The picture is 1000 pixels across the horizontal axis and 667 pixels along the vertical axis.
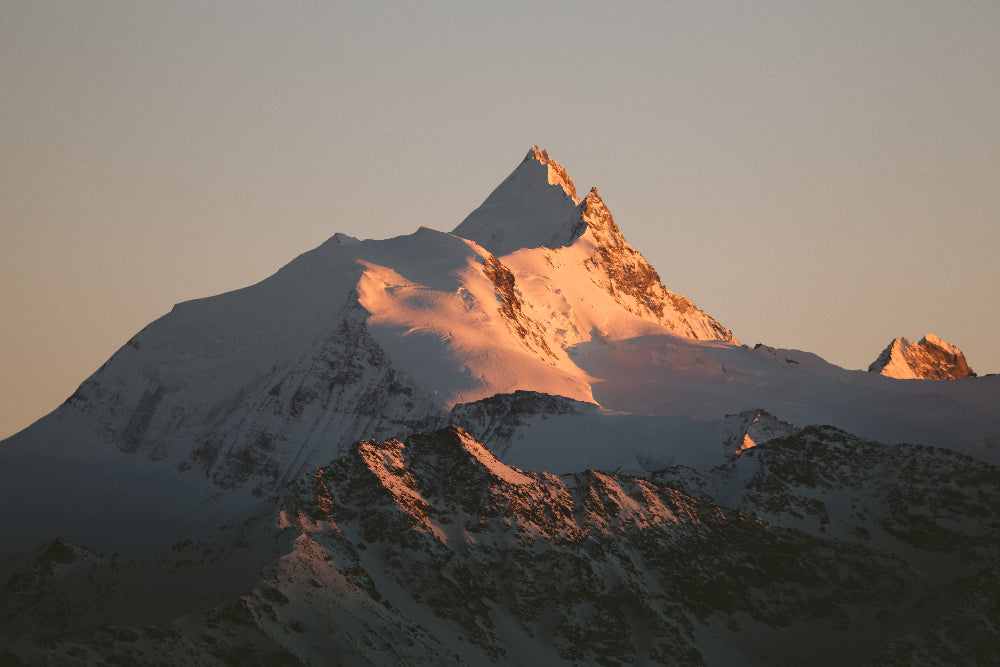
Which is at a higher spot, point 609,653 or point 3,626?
point 3,626

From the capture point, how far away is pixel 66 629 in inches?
7534

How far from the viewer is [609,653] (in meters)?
198

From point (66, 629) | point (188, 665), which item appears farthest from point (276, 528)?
point (188, 665)

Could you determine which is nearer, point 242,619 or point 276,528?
point 242,619

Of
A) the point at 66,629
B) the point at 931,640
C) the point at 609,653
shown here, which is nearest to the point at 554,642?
the point at 609,653

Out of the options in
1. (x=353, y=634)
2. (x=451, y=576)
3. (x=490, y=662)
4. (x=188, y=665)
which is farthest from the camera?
(x=451, y=576)

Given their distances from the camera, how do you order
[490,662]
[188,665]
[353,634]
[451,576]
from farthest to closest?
[451,576] < [490,662] < [353,634] < [188,665]

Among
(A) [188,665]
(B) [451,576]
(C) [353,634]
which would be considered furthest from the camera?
(B) [451,576]

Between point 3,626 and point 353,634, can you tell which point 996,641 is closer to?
point 353,634

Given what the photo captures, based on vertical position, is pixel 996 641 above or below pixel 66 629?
below

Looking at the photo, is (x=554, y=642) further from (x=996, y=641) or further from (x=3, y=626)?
(x=3, y=626)

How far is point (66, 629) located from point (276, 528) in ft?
83.7

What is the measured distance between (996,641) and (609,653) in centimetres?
4369

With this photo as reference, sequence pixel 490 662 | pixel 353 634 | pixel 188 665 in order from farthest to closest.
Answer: pixel 490 662 → pixel 353 634 → pixel 188 665
